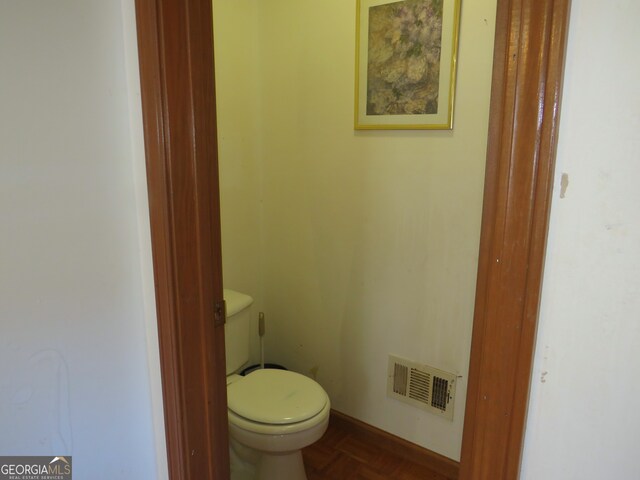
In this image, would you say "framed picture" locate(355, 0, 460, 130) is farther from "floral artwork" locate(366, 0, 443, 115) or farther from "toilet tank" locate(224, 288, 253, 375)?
"toilet tank" locate(224, 288, 253, 375)

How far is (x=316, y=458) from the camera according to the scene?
2002mm

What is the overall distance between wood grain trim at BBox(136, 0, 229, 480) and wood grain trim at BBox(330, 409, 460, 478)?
1110mm

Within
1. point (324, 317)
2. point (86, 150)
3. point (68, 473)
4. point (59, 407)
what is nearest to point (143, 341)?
point (59, 407)

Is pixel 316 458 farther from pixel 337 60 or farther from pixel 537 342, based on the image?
pixel 337 60

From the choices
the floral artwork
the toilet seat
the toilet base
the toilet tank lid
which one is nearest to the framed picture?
the floral artwork

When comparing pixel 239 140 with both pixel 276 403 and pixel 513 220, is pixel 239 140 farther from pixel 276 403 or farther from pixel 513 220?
pixel 513 220

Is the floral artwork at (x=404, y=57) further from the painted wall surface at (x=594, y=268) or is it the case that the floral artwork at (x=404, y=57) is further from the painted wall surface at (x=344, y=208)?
the painted wall surface at (x=594, y=268)

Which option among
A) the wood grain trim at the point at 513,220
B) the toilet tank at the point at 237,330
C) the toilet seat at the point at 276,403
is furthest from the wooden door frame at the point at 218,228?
the toilet tank at the point at 237,330

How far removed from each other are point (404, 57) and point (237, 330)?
1296mm

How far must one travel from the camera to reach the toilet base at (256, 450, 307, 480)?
67.3 inches

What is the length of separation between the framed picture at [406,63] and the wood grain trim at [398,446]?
4.43ft

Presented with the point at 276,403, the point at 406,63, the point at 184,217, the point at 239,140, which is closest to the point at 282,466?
the point at 276,403

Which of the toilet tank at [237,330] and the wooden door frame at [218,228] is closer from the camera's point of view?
the wooden door frame at [218,228]

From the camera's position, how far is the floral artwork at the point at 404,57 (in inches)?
63.5
